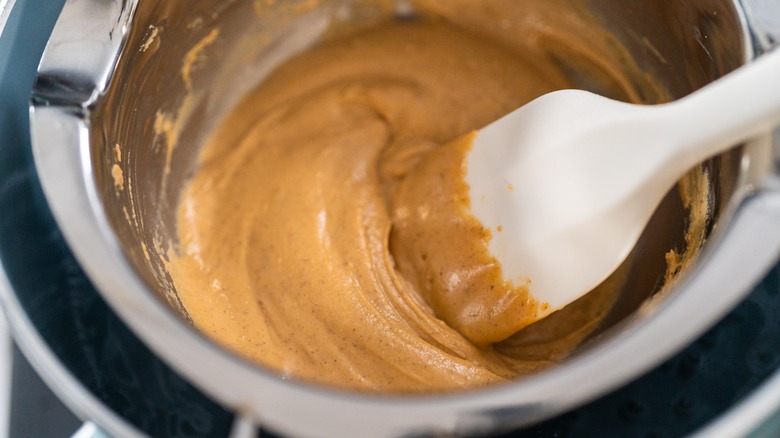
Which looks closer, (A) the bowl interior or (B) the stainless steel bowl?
(B) the stainless steel bowl

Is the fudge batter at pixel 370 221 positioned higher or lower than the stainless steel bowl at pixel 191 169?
lower

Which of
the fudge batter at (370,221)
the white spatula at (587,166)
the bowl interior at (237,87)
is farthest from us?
the fudge batter at (370,221)

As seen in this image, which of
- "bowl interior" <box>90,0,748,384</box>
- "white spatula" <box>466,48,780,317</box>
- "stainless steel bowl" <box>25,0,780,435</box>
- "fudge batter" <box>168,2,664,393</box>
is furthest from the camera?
"fudge batter" <box>168,2,664,393</box>

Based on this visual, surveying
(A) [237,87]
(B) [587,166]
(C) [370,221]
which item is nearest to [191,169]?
(A) [237,87]

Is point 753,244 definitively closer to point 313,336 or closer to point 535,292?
point 535,292

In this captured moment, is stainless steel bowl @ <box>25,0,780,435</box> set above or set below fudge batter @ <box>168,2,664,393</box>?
above

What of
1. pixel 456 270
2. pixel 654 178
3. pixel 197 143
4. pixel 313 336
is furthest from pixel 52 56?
pixel 654 178
